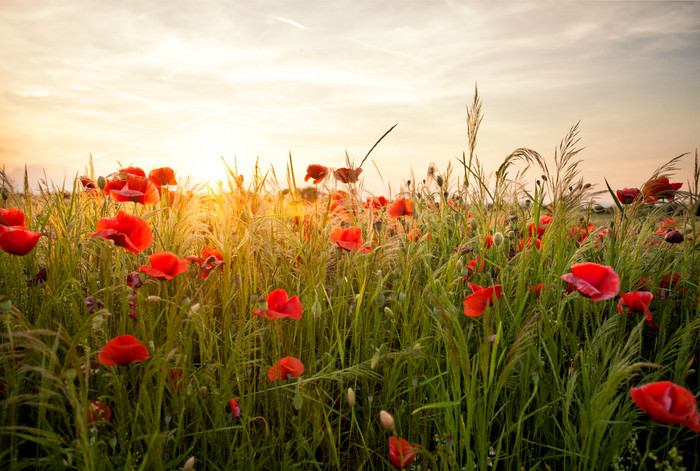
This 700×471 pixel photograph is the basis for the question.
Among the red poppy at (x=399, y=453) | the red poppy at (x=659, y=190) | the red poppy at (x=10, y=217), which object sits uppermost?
the red poppy at (x=659, y=190)

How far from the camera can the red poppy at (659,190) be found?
2.17m

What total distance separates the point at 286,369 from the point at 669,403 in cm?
111

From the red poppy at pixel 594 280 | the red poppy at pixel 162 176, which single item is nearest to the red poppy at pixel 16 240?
the red poppy at pixel 162 176

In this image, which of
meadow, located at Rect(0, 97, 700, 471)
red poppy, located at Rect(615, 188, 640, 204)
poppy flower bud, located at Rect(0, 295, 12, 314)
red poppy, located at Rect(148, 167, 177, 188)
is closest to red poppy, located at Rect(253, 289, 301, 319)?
meadow, located at Rect(0, 97, 700, 471)

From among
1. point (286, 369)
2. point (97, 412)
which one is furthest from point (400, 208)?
point (97, 412)

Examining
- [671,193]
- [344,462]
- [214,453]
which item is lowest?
[344,462]

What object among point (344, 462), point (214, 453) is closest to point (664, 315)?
point (344, 462)

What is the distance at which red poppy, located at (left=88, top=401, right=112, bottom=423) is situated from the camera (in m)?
1.22

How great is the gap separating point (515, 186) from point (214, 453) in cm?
219

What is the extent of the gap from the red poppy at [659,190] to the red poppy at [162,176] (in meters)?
2.48

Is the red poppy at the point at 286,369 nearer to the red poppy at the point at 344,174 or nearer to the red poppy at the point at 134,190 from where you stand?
the red poppy at the point at 134,190

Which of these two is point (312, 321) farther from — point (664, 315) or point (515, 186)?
point (515, 186)

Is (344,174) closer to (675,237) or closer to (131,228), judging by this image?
(131,228)

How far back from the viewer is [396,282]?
1884mm
